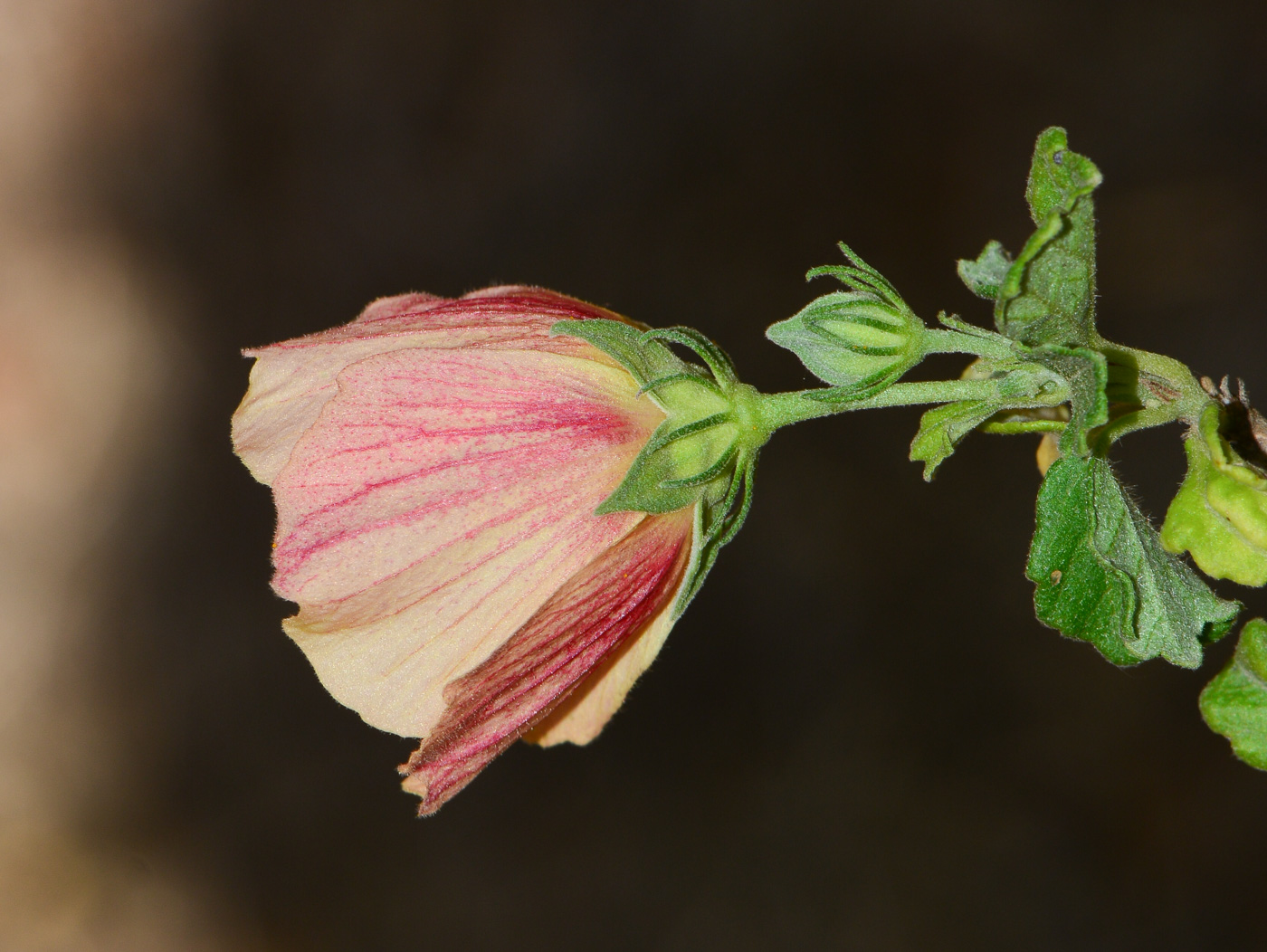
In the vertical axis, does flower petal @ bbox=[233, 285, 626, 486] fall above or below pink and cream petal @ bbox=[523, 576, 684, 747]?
above

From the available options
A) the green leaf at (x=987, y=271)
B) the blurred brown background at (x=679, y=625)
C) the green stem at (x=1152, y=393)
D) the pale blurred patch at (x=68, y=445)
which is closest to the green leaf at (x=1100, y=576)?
the green stem at (x=1152, y=393)

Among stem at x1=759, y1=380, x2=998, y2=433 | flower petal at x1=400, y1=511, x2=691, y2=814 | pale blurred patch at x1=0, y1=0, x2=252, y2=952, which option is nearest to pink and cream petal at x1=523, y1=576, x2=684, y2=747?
flower petal at x1=400, y1=511, x2=691, y2=814

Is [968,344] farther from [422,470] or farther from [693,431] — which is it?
[422,470]

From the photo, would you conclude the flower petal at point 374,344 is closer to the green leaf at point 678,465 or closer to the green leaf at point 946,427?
the green leaf at point 678,465

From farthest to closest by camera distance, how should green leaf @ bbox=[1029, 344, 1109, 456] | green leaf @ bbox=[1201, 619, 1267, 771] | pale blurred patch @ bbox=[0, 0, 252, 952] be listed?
pale blurred patch @ bbox=[0, 0, 252, 952] < green leaf @ bbox=[1201, 619, 1267, 771] < green leaf @ bbox=[1029, 344, 1109, 456]

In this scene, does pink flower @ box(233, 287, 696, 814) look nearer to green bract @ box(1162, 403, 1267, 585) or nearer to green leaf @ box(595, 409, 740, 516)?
green leaf @ box(595, 409, 740, 516)

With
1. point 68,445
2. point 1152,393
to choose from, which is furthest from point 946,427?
point 68,445
